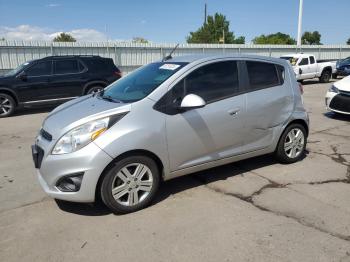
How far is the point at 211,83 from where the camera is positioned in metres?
4.62

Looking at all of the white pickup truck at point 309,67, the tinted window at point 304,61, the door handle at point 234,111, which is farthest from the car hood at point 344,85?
the tinted window at point 304,61

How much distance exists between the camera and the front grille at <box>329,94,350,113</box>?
9070 mm

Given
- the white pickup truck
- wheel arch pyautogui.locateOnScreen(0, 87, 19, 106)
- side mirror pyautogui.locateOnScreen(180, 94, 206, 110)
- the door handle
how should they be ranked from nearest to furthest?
side mirror pyautogui.locateOnScreen(180, 94, 206, 110)
the door handle
wheel arch pyautogui.locateOnScreen(0, 87, 19, 106)
the white pickup truck

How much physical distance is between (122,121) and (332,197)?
2721 millimetres

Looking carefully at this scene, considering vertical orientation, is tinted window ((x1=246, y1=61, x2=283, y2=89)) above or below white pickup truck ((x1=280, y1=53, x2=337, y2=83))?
above

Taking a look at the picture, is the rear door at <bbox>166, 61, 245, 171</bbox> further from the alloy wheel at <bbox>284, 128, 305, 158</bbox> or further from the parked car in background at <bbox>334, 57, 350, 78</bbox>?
the parked car in background at <bbox>334, 57, 350, 78</bbox>

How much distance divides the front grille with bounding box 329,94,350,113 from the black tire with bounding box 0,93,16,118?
913cm

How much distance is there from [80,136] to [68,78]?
8473 mm

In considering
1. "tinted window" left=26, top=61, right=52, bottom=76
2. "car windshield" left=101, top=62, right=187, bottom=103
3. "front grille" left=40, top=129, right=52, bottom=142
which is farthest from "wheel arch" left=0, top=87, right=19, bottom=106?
"front grille" left=40, top=129, right=52, bottom=142

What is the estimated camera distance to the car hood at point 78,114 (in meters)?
3.90

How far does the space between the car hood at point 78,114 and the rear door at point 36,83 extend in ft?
23.6

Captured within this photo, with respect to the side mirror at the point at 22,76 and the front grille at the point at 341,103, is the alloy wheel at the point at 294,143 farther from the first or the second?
the side mirror at the point at 22,76

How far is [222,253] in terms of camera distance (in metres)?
3.27

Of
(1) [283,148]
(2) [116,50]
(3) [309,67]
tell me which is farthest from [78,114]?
(3) [309,67]
